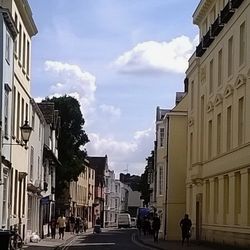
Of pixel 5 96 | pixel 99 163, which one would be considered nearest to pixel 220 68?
pixel 5 96

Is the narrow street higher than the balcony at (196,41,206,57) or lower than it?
lower

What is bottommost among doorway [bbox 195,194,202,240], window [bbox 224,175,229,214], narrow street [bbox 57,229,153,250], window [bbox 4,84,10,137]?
narrow street [bbox 57,229,153,250]

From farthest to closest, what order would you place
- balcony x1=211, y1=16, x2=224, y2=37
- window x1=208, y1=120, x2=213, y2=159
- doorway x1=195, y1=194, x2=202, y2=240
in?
doorway x1=195, y1=194, x2=202, y2=240 < window x1=208, y1=120, x2=213, y2=159 < balcony x1=211, y1=16, x2=224, y2=37

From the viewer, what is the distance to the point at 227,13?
40.6m

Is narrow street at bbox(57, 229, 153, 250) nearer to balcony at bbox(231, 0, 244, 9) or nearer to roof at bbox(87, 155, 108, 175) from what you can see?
balcony at bbox(231, 0, 244, 9)

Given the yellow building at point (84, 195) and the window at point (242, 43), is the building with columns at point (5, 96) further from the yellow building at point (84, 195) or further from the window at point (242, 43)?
the yellow building at point (84, 195)

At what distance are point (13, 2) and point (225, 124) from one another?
43.4 ft

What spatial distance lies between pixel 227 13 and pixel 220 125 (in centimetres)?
643

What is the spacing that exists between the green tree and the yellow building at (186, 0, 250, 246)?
2173 centimetres

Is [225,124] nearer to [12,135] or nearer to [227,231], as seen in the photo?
[227,231]

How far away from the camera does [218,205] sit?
43438 millimetres

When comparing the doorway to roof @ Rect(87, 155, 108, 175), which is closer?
the doorway

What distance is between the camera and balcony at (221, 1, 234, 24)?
130 ft

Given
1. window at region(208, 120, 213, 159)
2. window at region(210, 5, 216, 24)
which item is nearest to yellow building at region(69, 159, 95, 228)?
window at region(210, 5, 216, 24)
